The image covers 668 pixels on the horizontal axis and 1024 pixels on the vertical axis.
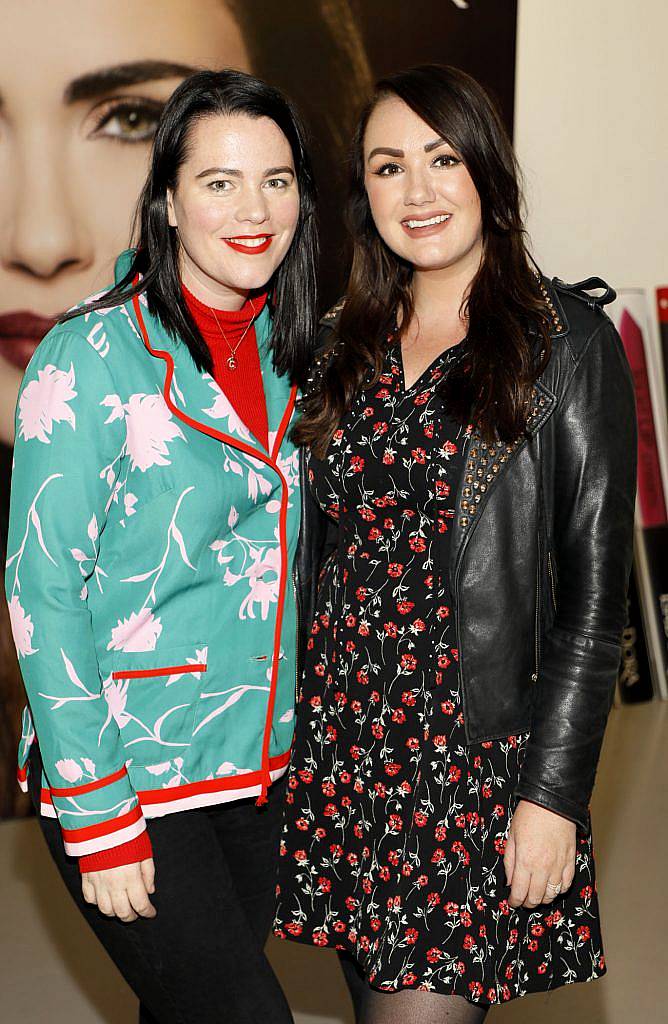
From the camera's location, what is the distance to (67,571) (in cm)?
172

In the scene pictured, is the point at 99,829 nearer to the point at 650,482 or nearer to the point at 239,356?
the point at 239,356

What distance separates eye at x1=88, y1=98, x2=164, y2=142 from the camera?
392cm

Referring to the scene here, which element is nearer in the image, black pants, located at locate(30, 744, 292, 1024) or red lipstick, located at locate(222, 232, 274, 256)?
black pants, located at locate(30, 744, 292, 1024)

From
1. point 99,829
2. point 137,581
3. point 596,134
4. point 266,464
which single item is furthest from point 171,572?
point 596,134

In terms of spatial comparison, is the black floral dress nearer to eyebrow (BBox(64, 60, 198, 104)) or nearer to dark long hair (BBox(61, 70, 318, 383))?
dark long hair (BBox(61, 70, 318, 383))

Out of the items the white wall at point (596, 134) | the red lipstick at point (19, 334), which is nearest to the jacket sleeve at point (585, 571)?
the red lipstick at point (19, 334)

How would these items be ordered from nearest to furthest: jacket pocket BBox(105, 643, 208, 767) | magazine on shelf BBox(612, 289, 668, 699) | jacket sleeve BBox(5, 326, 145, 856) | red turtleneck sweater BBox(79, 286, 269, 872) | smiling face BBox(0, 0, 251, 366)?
jacket sleeve BBox(5, 326, 145, 856), jacket pocket BBox(105, 643, 208, 767), red turtleneck sweater BBox(79, 286, 269, 872), smiling face BBox(0, 0, 251, 366), magazine on shelf BBox(612, 289, 668, 699)

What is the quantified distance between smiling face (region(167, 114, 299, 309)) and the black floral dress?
327 millimetres

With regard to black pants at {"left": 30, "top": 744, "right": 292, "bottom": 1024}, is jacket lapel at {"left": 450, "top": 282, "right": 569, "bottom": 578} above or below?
above

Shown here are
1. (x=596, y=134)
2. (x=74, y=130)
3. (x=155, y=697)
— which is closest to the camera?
(x=155, y=697)

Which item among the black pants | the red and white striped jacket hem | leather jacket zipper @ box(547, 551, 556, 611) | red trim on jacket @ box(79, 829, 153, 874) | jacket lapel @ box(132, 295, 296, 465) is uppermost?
jacket lapel @ box(132, 295, 296, 465)

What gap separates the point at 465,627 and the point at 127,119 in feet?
8.92

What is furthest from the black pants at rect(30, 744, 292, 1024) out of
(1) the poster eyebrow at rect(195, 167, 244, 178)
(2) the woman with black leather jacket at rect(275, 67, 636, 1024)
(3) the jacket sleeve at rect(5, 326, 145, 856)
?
(1) the poster eyebrow at rect(195, 167, 244, 178)

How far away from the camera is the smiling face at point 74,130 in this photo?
380cm
